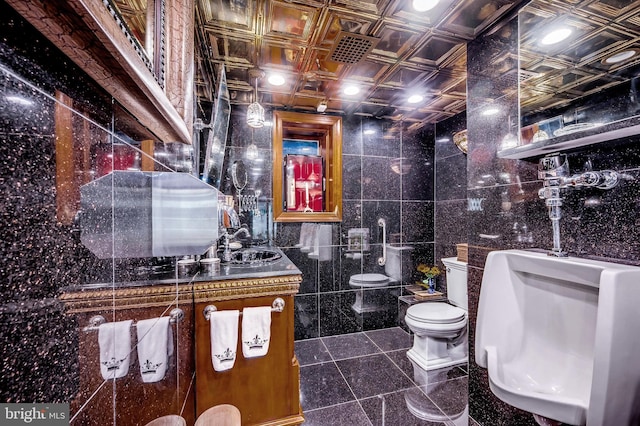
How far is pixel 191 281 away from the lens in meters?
1.41

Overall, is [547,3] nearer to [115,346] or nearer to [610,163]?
[610,163]

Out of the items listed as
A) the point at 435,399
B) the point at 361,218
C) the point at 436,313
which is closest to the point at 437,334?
the point at 436,313

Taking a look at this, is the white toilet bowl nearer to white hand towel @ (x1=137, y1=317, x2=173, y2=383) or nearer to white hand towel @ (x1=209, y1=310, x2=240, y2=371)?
white hand towel @ (x1=209, y1=310, x2=240, y2=371)

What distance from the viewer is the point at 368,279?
303 cm

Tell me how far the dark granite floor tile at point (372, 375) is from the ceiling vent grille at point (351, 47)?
2.51 metres

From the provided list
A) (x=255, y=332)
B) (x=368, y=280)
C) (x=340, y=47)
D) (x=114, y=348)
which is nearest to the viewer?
(x=114, y=348)

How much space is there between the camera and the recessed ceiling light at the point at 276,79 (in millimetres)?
2137

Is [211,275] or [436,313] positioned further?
[436,313]

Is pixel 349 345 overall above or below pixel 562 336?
below

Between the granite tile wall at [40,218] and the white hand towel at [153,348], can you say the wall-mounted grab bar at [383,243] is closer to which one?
the white hand towel at [153,348]

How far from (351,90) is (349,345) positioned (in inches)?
100

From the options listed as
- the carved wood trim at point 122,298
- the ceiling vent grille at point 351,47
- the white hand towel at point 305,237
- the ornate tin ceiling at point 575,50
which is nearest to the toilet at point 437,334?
the white hand towel at point 305,237

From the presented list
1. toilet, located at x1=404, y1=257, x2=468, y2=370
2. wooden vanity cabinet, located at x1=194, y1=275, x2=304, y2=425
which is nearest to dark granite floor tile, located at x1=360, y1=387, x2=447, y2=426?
toilet, located at x1=404, y1=257, x2=468, y2=370

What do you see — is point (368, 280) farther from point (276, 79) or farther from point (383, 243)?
point (276, 79)
